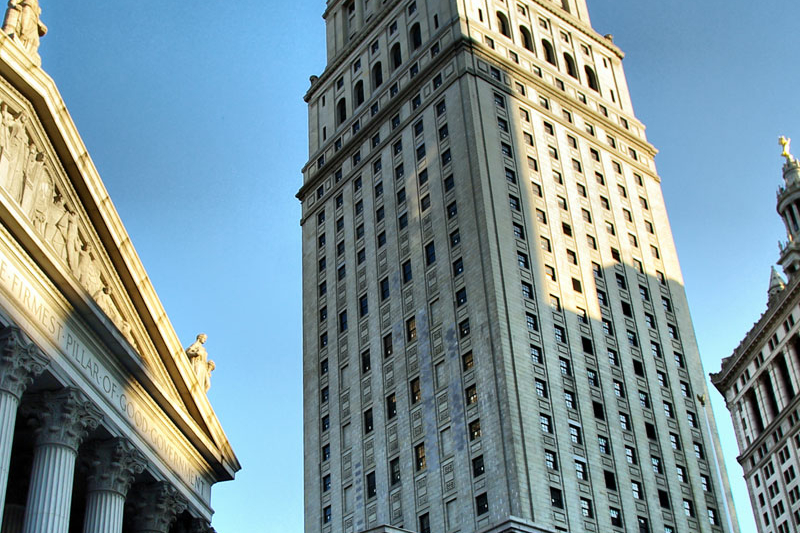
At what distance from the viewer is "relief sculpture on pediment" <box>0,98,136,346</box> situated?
1254 inches

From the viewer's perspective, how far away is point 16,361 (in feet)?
96.3

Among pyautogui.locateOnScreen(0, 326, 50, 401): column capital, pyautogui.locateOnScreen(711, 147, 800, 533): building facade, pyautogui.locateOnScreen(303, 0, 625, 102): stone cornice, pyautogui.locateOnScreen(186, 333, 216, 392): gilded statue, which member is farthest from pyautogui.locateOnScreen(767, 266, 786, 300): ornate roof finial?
pyautogui.locateOnScreen(0, 326, 50, 401): column capital

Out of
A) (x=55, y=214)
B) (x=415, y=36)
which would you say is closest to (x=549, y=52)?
(x=415, y=36)

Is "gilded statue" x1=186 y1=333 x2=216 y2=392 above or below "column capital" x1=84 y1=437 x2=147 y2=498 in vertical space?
above

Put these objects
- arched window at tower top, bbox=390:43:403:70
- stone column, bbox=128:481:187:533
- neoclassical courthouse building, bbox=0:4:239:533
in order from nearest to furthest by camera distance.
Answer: neoclassical courthouse building, bbox=0:4:239:533, stone column, bbox=128:481:187:533, arched window at tower top, bbox=390:43:403:70

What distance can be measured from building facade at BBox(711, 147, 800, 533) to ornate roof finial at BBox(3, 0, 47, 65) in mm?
99285

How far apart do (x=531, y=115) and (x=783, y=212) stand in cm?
8376

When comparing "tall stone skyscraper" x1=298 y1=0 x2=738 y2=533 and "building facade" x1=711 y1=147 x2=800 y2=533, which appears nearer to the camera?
"tall stone skyscraper" x1=298 y1=0 x2=738 y2=533

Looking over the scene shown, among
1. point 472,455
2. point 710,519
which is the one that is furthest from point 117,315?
point 710,519

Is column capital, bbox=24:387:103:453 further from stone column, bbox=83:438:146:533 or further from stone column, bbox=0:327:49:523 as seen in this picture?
stone column, bbox=83:438:146:533

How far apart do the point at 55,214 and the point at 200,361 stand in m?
11.1

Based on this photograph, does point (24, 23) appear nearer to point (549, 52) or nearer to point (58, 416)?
point (58, 416)

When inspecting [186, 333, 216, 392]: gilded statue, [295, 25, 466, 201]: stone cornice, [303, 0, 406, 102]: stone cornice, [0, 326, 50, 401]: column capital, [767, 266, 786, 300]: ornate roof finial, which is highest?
[303, 0, 406, 102]: stone cornice

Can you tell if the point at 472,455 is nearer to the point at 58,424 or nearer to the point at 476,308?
the point at 476,308
